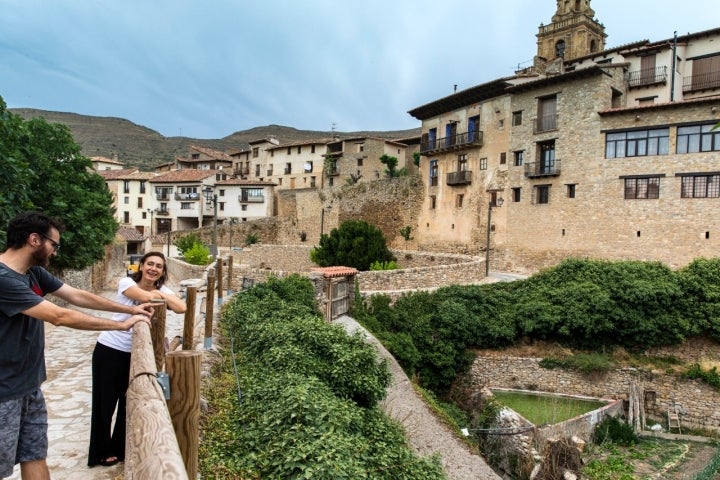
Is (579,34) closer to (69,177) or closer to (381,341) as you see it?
(381,341)

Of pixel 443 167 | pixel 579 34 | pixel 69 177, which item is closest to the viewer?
pixel 69 177

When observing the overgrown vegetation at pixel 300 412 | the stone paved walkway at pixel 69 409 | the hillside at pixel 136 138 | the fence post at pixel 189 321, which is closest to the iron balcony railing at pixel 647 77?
the overgrown vegetation at pixel 300 412

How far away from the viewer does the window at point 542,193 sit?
2514 centimetres

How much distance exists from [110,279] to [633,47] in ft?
110

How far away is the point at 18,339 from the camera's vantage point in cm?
273

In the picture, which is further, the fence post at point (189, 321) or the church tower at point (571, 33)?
the church tower at point (571, 33)

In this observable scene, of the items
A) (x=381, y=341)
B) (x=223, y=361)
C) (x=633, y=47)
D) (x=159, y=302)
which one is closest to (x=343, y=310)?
(x=381, y=341)

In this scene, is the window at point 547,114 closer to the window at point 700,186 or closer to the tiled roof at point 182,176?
the window at point 700,186

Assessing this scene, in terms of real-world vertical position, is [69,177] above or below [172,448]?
above

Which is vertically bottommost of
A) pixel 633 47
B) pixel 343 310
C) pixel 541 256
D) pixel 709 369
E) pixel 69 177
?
pixel 709 369

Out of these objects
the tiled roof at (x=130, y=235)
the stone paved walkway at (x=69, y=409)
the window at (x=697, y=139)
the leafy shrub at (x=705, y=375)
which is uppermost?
the window at (x=697, y=139)

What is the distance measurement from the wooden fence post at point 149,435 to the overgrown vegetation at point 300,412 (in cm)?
278

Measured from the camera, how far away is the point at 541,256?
992 inches

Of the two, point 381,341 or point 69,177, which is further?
point 381,341
